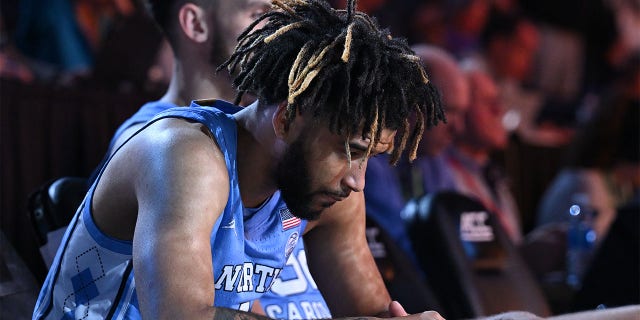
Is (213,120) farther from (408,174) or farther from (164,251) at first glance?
(408,174)

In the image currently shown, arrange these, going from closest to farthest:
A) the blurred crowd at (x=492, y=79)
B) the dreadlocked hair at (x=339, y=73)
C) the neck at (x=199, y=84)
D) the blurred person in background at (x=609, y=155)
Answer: the dreadlocked hair at (x=339, y=73), the neck at (x=199, y=84), the blurred crowd at (x=492, y=79), the blurred person in background at (x=609, y=155)

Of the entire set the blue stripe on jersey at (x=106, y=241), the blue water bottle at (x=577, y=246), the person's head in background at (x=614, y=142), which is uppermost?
the blue stripe on jersey at (x=106, y=241)

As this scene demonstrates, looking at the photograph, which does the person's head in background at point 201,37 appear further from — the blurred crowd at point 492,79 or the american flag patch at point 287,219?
the blurred crowd at point 492,79

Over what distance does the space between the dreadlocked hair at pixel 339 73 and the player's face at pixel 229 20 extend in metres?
0.67

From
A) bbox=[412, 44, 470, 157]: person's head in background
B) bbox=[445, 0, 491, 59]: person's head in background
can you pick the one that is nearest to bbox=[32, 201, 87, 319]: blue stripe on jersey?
bbox=[412, 44, 470, 157]: person's head in background

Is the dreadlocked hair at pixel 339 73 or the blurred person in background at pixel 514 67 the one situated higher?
the dreadlocked hair at pixel 339 73

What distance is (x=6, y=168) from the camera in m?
3.34

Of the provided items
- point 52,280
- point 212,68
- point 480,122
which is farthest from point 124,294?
point 480,122

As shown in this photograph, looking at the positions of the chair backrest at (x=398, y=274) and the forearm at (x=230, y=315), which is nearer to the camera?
the forearm at (x=230, y=315)

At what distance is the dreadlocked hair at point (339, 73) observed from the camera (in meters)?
1.92

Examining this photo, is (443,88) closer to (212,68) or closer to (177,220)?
(212,68)

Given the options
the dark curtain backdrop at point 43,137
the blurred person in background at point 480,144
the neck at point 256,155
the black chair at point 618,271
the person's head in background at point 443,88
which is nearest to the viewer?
the neck at point 256,155

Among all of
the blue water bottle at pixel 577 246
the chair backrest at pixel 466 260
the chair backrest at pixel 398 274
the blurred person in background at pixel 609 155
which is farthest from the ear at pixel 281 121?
the blurred person in background at pixel 609 155

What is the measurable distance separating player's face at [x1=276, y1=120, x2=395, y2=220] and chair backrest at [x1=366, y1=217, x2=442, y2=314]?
4.57ft
